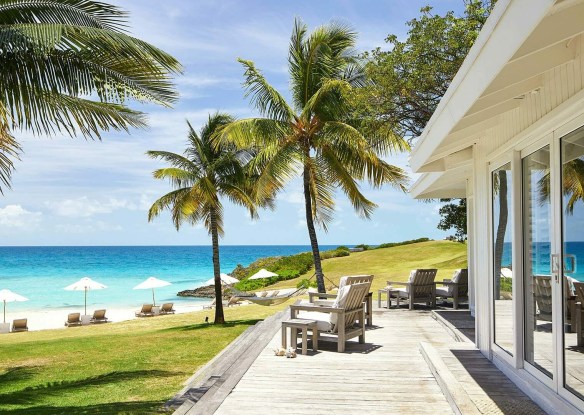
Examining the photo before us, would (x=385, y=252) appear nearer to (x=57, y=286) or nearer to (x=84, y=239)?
(x=57, y=286)

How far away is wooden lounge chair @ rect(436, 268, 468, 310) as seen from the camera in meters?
12.8

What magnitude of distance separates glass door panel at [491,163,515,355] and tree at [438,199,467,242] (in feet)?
41.2

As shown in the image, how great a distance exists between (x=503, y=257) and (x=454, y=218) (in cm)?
1356

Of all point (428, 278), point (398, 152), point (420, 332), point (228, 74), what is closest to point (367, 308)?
point (420, 332)

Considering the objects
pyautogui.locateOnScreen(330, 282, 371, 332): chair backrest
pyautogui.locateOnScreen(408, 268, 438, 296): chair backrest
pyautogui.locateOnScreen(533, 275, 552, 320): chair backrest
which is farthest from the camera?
pyautogui.locateOnScreen(408, 268, 438, 296): chair backrest

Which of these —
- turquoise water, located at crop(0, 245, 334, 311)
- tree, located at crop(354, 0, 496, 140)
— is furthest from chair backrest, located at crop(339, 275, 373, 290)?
turquoise water, located at crop(0, 245, 334, 311)

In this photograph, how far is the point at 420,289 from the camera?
13227 mm

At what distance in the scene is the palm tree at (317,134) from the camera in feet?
50.9

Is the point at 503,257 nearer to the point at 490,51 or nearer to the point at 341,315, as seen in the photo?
the point at 341,315

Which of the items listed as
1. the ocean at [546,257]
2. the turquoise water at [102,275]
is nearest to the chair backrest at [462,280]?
the ocean at [546,257]

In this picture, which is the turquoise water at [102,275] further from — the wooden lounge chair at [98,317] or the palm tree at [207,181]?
the palm tree at [207,181]

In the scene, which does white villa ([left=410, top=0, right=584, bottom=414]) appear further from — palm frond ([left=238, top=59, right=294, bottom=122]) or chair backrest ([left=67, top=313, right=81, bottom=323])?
chair backrest ([left=67, top=313, right=81, bottom=323])

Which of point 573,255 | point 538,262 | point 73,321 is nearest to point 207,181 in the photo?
point 73,321

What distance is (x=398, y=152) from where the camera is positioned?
16.8 meters
